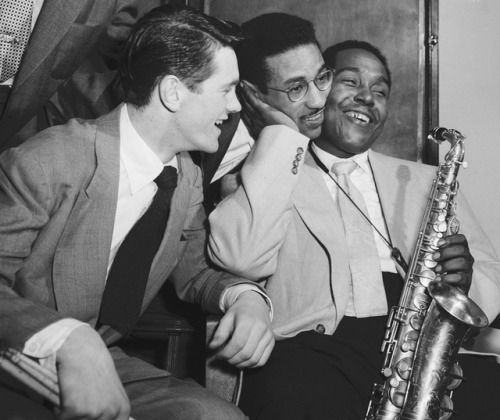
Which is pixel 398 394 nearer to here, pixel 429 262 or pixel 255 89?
pixel 429 262

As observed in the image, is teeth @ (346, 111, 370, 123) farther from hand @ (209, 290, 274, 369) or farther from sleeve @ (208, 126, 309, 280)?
hand @ (209, 290, 274, 369)

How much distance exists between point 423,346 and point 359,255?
13.7 inches

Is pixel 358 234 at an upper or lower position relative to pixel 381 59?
lower

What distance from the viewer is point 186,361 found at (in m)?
1.98

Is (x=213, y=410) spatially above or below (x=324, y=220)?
below

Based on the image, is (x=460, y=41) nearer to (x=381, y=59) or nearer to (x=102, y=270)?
(x=381, y=59)

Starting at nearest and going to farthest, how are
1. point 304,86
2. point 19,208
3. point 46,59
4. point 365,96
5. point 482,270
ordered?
point 19,208 < point 46,59 < point 482,270 < point 304,86 < point 365,96

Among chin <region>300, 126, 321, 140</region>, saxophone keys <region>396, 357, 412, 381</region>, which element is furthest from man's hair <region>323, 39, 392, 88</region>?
saxophone keys <region>396, 357, 412, 381</region>

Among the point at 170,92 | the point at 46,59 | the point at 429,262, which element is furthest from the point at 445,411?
the point at 46,59

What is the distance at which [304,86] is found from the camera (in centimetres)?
230

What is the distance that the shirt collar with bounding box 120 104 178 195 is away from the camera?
5.61 feet

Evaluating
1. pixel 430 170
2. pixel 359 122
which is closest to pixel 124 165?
pixel 359 122

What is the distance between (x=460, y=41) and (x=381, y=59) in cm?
51

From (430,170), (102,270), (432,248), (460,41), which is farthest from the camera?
(460,41)
